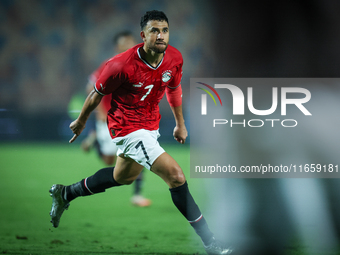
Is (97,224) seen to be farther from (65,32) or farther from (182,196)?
(65,32)

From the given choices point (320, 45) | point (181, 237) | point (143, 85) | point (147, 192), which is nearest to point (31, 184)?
point (147, 192)

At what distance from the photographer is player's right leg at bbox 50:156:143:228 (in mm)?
2654

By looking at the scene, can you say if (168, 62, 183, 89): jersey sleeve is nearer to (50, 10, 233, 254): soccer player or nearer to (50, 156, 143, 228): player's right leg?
(50, 10, 233, 254): soccer player

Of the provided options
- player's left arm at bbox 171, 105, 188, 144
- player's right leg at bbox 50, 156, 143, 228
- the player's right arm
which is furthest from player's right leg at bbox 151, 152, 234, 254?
the player's right arm

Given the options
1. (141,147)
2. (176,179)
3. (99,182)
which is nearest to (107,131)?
(99,182)

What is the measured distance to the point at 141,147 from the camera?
245 cm

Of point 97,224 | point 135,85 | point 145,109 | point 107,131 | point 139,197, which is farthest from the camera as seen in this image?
point 107,131

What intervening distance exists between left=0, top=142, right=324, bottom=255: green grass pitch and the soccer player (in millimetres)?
496

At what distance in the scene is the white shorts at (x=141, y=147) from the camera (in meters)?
2.42

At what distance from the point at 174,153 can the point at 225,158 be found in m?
3.91

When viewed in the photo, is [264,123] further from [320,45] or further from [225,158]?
[320,45]

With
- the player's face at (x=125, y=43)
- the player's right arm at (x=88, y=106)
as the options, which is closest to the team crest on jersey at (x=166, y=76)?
the player's right arm at (x=88, y=106)

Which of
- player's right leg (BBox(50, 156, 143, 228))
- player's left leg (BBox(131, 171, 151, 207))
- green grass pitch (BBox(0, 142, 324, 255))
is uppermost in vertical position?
player's right leg (BBox(50, 156, 143, 228))

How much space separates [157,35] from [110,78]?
0.40 m
